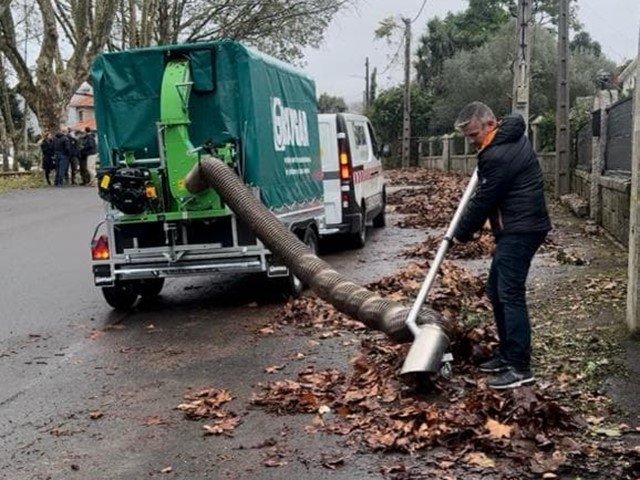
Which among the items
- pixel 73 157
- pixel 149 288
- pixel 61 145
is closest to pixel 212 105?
pixel 149 288

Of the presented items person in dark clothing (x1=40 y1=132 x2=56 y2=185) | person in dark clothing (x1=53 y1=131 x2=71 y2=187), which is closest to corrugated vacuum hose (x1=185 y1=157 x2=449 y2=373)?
person in dark clothing (x1=40 y1=132 x2=56 y2=185)

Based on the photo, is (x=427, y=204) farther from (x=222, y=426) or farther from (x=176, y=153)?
(x=222, y=426)

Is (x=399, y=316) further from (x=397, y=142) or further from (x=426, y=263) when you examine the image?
(x=397, y=142)

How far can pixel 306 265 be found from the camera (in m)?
7.55

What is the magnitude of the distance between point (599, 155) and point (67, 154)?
20.0 metres

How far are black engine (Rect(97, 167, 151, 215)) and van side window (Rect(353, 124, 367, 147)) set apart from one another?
5787 mm

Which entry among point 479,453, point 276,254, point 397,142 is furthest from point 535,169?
point 397,142

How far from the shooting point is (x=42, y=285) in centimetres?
1089

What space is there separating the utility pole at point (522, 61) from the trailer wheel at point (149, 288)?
8820 mm

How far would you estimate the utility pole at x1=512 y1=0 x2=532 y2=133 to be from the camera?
16.2 meters

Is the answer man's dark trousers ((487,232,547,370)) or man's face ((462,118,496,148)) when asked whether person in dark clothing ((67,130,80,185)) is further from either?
man's dark trousers ((487,232,547,370))

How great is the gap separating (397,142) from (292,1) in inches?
594

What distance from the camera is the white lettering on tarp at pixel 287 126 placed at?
31.9 feet

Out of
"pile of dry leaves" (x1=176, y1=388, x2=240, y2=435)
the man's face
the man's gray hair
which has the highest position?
the man's gray hair
